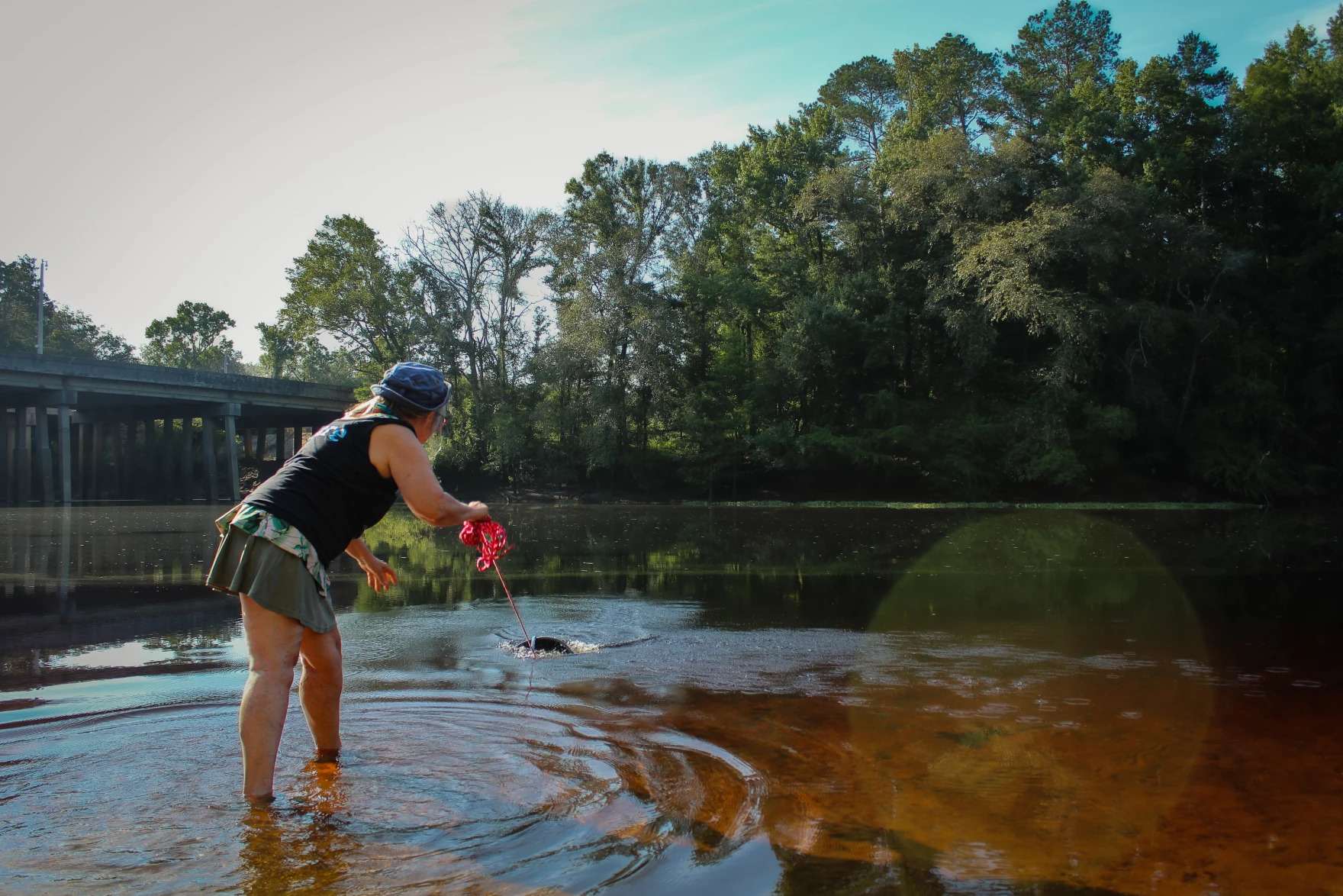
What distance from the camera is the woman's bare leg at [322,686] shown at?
12.4 feet

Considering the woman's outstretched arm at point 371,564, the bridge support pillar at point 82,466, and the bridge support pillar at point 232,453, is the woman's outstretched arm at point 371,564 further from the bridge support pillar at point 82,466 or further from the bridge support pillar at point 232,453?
the bridge support pillar at point 82,466

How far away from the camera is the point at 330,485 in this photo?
3695 millimetres

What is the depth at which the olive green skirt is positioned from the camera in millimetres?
3498

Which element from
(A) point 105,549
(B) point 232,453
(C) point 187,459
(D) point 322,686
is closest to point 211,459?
(B) point 232,453

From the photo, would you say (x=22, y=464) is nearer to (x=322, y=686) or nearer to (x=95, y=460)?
(x=95, y=460)

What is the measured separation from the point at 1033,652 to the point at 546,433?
31382mm

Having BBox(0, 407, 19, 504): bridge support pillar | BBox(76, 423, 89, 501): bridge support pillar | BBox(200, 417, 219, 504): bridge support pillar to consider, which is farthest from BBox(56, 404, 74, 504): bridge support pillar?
BBox(76, 423, 89, 501): bridge support pillar

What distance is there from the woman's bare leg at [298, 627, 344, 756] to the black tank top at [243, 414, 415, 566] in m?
0.37

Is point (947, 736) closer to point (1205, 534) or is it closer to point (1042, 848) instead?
point (1042, 848)

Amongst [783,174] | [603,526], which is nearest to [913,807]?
[603,526]

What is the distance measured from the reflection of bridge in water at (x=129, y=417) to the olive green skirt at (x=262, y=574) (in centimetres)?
3590

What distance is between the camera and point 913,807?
3484 millimetres

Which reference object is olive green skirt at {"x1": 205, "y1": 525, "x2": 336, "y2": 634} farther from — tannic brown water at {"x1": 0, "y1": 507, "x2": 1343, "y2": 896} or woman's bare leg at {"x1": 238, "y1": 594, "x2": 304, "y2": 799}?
tannic brown water at {"x1": 0, "y1": 507, "x2": 1343, "y2": 896}

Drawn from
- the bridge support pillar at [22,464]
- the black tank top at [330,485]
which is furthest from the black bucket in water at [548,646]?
the bridge support pillar at [22,464]
